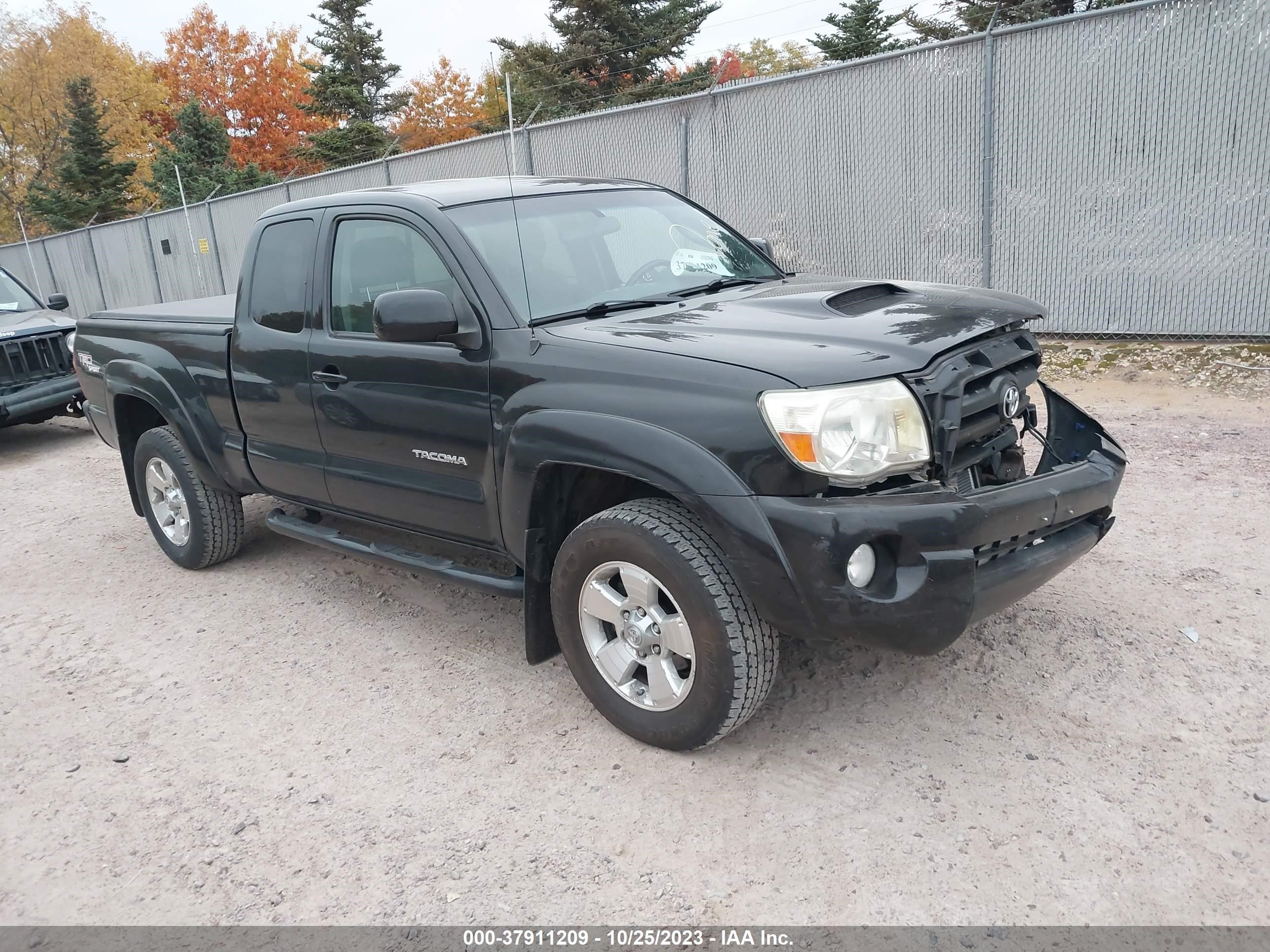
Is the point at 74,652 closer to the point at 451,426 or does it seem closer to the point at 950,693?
the point at 451,426

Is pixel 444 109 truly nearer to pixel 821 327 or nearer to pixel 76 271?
pixel 76 271

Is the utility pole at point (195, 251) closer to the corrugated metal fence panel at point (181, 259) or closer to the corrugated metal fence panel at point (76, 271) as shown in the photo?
the corrugated metal fence panel at point (181, 259)

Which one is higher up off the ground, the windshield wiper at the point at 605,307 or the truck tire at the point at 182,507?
the windshield wiper at the point at 605,307

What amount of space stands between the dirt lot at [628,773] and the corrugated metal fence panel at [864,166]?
5.45 meters

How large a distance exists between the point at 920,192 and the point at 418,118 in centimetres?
3485

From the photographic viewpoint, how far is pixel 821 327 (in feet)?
10.3

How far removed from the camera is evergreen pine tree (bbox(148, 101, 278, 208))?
1339 inches

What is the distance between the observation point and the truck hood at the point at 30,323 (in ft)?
29.5

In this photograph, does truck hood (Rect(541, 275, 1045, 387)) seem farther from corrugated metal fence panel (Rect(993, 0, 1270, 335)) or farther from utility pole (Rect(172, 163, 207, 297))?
utility pole (Rect(172, 163, 207, 297))

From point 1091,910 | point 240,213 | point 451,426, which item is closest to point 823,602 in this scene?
point 1091,910

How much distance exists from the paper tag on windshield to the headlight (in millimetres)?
1404

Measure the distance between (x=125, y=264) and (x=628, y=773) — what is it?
26.2m

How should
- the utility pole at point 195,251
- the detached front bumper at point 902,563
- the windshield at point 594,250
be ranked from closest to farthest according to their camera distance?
1. the detached front bumper at point 902,563
2. the windshield at point 594,250
3. the utility pole at point 195,251

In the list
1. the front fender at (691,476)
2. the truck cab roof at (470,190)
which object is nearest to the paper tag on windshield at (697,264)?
the truck cab roof at (470,190)
